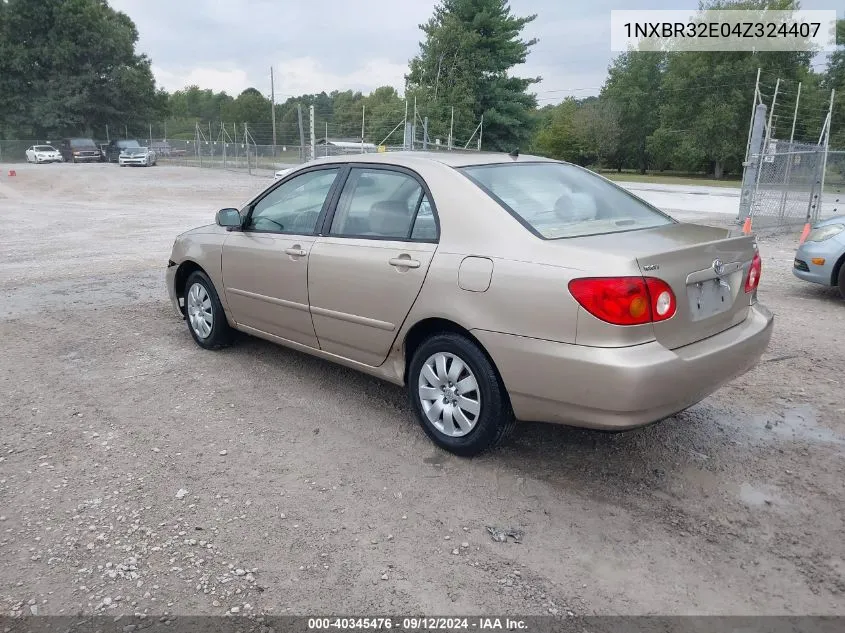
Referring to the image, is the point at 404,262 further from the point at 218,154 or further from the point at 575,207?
the point at 218,154

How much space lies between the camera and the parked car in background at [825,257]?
7.18 metres

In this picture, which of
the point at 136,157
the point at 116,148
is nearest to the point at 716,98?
the point at 136,157

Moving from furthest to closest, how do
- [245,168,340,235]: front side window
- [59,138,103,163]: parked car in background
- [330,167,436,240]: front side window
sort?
1. [59,138,103,163]: parked car in background
2. [245,168,340,235]: front side window
3. [330,167,436,240]: front side window

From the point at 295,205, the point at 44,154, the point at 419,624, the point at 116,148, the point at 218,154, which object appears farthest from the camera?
the point at 116,148

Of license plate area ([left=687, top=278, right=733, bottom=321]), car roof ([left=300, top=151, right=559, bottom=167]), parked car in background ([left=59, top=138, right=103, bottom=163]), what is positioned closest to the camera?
license plate area ([left=687, top=278, right=733, bottom=321])

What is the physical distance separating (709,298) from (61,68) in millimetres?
61413

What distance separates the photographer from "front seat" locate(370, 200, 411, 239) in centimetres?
386

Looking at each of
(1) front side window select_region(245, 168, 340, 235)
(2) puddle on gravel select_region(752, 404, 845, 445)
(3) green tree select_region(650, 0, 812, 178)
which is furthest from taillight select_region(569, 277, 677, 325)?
(3) green tree select_region(650, 0, 812, 178)

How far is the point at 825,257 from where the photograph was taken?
723 centimetres

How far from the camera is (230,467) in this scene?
3.57 m

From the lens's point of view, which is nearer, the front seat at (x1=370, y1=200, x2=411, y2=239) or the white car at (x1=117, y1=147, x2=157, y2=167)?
the front seat at (x1=370, y1=200, x2=411, y2=239)

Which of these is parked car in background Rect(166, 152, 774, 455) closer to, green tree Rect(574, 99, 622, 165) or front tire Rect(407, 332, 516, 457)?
front tire Rect(407, 332, 516, 457)

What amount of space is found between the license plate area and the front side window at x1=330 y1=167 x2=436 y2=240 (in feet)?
4.42

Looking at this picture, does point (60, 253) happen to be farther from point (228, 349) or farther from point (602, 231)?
point (602, 231)
